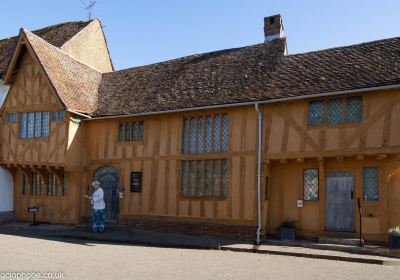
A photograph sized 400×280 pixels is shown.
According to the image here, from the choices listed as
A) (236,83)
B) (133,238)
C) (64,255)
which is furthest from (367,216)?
(64,255)

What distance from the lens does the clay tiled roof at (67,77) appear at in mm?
17016

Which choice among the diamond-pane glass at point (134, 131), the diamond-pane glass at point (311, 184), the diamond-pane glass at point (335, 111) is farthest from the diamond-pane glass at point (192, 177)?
the diamond-pane glass at point (335, 111)

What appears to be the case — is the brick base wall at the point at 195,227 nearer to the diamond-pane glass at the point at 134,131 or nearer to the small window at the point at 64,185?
the small window at the point at 64,185

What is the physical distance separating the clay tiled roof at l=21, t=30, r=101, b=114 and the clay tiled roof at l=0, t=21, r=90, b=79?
102 inches

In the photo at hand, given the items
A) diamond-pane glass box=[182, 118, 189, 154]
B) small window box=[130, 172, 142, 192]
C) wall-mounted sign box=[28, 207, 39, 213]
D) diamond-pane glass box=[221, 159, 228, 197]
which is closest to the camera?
diamond-pane glass box=[221, 159, 228, 197]

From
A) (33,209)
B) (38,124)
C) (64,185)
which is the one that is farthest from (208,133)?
(33,209)

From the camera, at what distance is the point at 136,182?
643 inches

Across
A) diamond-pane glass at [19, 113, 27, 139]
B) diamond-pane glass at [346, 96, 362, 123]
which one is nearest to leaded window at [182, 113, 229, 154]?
diamond-pane glass at [346, 96, 362, 123]

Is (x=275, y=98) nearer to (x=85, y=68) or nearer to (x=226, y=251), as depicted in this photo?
(x=226, y=251)

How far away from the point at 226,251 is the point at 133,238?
3.20 m

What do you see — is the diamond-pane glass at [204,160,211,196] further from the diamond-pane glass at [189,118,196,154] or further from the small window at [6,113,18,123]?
the small window at [6,113,18,123]

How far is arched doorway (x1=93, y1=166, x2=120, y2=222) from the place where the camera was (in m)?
17.0

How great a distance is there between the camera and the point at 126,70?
20094mm

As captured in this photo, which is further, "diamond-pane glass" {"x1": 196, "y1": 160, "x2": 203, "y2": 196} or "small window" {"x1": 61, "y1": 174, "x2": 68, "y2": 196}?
"small window" {"x1": 61, "y1": 174, "x2": 68, "y2": 196}
